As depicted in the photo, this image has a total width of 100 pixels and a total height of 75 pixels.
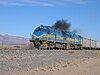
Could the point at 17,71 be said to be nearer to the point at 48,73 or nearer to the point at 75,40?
the point at 48,73

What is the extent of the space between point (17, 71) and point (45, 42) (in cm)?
2414

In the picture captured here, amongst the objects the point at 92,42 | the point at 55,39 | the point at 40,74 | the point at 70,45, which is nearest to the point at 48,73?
the point at 40,74

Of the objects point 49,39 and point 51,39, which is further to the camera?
point 51,39

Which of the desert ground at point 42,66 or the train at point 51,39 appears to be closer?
the desert ground at point 42,66

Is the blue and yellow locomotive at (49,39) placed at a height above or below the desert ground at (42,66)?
above

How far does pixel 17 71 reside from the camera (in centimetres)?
1494

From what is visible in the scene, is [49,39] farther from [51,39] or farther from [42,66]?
[42,66]

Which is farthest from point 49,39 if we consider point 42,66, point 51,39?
point 42,66

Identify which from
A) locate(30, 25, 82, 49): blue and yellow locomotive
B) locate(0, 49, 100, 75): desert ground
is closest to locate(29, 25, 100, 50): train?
locate(30, 25, 82, 49): blue and yellow locomotive

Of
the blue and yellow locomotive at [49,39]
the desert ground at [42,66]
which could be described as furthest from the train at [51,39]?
the desert ground at [42,66]

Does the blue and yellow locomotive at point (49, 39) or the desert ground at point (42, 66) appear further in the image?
the blue and yellow locomotive at point (49, 39)

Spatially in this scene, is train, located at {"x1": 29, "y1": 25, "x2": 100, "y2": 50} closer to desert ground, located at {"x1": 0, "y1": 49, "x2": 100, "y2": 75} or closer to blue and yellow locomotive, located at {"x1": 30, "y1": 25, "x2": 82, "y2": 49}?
blue and yellow locomotive, located at {"x1": 30, "y1": 25, "x2": 82, "y2": 49}

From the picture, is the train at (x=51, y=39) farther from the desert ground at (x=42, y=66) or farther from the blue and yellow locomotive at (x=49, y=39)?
the desert ground at (x=42, y=66)

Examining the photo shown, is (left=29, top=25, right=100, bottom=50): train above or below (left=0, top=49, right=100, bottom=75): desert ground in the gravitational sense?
above
